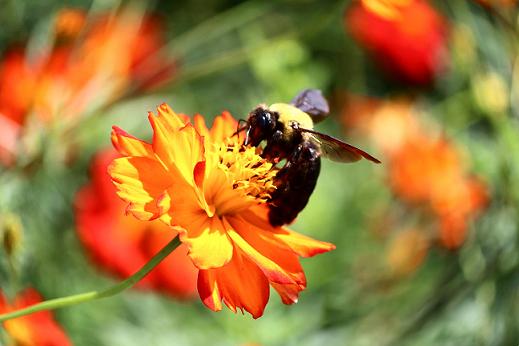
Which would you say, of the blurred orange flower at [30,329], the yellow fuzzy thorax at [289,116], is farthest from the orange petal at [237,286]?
the blurred orange flower at [30,329]

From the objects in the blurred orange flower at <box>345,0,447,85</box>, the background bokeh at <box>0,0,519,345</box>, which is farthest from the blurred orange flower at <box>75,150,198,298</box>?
the blurred orange flower at <box>345,0,447,85</box>

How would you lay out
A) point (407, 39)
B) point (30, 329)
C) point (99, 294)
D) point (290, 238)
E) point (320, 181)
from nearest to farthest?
point (99, 294), point (290, 238), point (30, 329), point (320, 181), point (407, 39)

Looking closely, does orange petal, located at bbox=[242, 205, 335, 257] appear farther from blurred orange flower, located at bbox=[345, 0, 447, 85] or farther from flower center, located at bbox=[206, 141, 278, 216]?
blurred orange flower, located at bbox=[345, 0, 447, 85]

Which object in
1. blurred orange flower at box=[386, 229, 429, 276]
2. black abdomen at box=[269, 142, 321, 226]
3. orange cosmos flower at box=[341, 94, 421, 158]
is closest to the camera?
black abdomen at box=[269, 142, 321, 226]

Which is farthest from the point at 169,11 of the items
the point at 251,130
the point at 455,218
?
the point at 251,130

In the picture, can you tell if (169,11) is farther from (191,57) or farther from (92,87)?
(92,87)

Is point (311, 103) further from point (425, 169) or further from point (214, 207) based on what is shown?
point (425, 169)

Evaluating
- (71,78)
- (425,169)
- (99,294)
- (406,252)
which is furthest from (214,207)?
(425,169)
